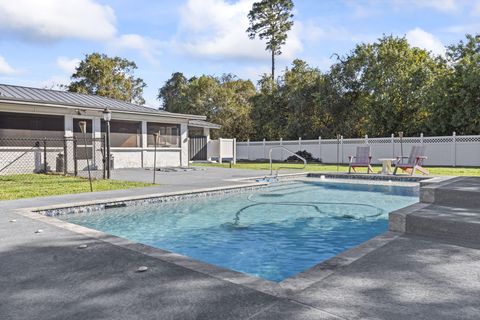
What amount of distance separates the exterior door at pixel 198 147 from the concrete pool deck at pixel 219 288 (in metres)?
19.4

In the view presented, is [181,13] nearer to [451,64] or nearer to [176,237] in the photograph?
[176,237]

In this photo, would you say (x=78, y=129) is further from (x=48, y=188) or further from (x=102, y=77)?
(x=102, y=77)

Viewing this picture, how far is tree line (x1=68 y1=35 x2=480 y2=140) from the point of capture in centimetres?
2069

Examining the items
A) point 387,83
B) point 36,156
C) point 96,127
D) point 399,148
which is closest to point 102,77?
point 96,127

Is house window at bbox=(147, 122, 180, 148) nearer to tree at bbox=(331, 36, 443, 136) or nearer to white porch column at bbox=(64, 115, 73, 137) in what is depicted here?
white porch column at bbox=(64, 115, 73, 137)

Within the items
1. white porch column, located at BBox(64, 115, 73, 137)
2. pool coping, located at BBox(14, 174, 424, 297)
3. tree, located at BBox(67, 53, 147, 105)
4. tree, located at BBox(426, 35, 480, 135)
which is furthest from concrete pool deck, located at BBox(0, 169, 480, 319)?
tree, located at BBox(67, 53, 147, 105)

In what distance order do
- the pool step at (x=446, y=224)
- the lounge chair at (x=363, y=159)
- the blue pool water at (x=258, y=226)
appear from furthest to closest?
the lounge chair at (x=363, y=159)
the blue pool water at (x=258, y=226)
the pool step at (x=446, y=224)

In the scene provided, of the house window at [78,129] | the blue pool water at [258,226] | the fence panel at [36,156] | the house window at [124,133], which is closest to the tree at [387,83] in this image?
the blue pool water at [258,226]

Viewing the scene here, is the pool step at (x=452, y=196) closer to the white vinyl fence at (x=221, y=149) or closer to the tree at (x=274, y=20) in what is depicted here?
the white vinyl fence at (x=221, y=149)

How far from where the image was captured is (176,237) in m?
5.57

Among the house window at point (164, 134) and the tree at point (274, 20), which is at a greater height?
the tree at point (274, 20)

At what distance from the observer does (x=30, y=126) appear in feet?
43.7

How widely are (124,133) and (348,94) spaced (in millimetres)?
17389

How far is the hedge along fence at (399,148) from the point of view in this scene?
18.6 metres
